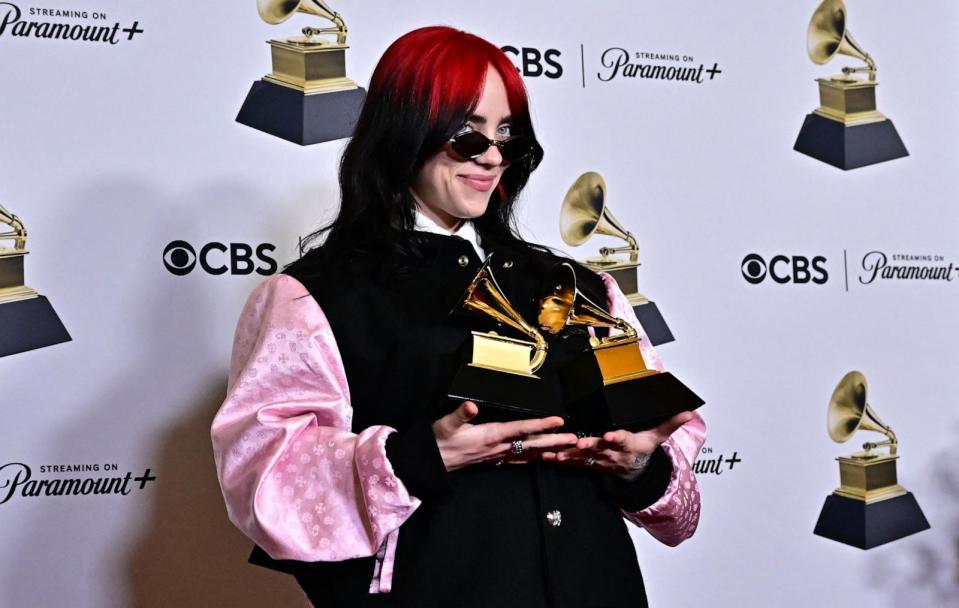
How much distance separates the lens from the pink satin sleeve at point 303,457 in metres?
1.37

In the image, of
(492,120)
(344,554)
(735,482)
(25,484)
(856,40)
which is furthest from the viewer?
(856,40)

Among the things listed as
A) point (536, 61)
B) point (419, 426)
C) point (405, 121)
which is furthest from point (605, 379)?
point (536, 61)

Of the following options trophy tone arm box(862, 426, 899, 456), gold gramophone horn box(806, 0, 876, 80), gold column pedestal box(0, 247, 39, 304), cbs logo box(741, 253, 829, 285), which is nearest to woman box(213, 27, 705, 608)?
gold column pedestal box(0, 247, 39, 304)

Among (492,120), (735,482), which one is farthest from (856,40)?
(492,120)

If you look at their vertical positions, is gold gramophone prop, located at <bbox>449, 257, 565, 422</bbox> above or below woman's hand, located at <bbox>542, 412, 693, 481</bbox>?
above

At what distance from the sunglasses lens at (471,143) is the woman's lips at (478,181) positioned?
38mm

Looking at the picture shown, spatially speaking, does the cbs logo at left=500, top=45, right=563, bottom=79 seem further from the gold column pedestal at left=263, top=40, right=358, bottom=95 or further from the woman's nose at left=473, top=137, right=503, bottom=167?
the woman's nose at left=473, top=137, right=503, bottom=167

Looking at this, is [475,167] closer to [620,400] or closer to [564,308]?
[564,308]

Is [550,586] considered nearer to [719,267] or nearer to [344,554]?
[344,554]

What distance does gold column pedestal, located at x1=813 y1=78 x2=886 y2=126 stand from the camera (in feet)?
9.07

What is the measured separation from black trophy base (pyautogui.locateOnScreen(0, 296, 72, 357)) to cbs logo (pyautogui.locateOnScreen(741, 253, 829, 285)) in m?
1.54

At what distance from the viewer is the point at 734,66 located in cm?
268

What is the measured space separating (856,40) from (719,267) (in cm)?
72

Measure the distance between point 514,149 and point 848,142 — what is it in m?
1.50
